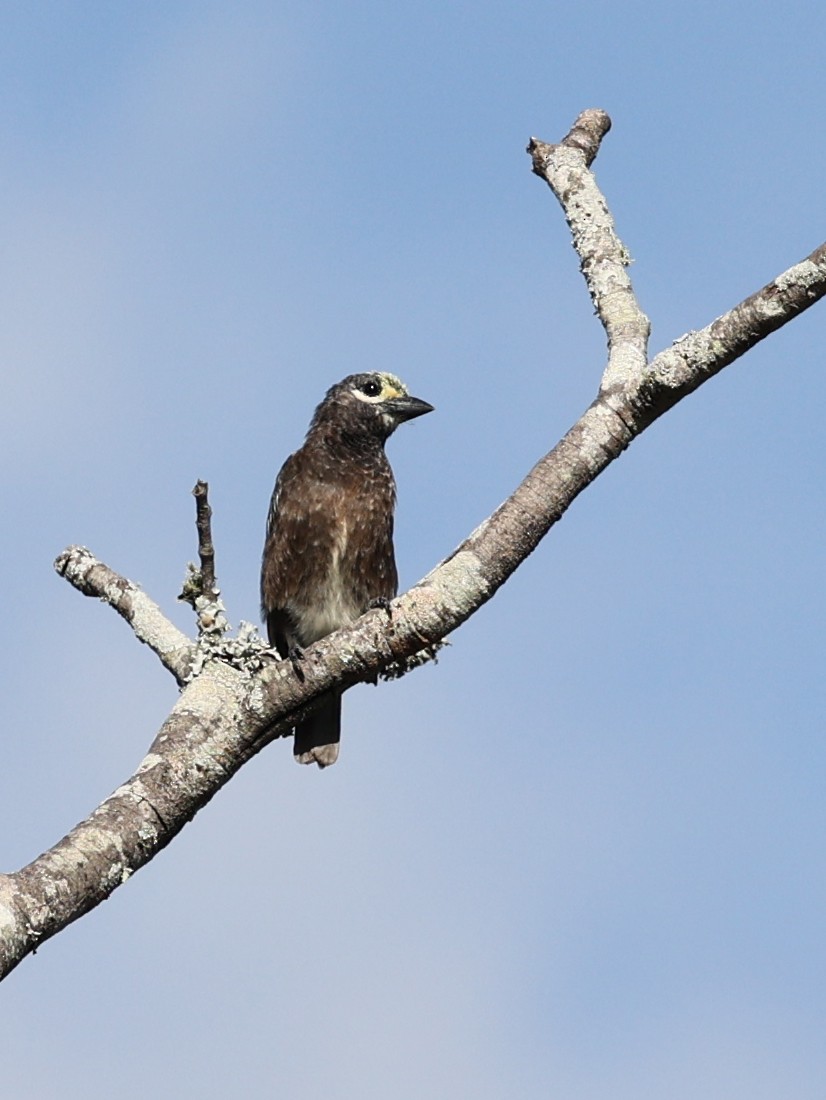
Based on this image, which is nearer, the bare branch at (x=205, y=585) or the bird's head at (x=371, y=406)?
the bare branch at (x=205, y=585)

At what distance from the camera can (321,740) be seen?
596 centimetres

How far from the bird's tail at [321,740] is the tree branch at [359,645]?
7.39ft

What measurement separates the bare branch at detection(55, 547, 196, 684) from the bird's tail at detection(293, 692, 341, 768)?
1970 mm

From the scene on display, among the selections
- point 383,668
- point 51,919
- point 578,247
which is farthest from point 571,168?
point 51,919

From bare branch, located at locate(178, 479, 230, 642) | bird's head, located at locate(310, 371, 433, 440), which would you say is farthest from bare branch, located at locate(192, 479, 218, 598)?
bird's head, located at locate(310, 371, 433, 440)

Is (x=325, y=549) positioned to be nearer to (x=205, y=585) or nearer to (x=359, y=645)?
(x=205, y=585)

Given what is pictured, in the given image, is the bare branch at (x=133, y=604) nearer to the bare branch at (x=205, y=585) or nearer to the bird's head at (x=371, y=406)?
the bare branch at (x=205, y=585)

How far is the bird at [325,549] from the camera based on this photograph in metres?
5.86

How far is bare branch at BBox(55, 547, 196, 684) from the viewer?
368cm

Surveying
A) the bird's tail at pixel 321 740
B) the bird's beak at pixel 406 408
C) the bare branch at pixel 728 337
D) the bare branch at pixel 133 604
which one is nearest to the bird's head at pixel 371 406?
the bird's beak at pixel 406 408

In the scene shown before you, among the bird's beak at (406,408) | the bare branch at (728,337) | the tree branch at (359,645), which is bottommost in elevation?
the tree branch at (359,645)

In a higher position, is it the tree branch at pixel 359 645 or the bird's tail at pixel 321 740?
the bird's tail at pixel 321 740

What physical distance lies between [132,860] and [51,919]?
0.24 meters

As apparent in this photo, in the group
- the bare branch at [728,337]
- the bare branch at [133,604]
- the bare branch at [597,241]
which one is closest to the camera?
the bare branch at [728,337]
